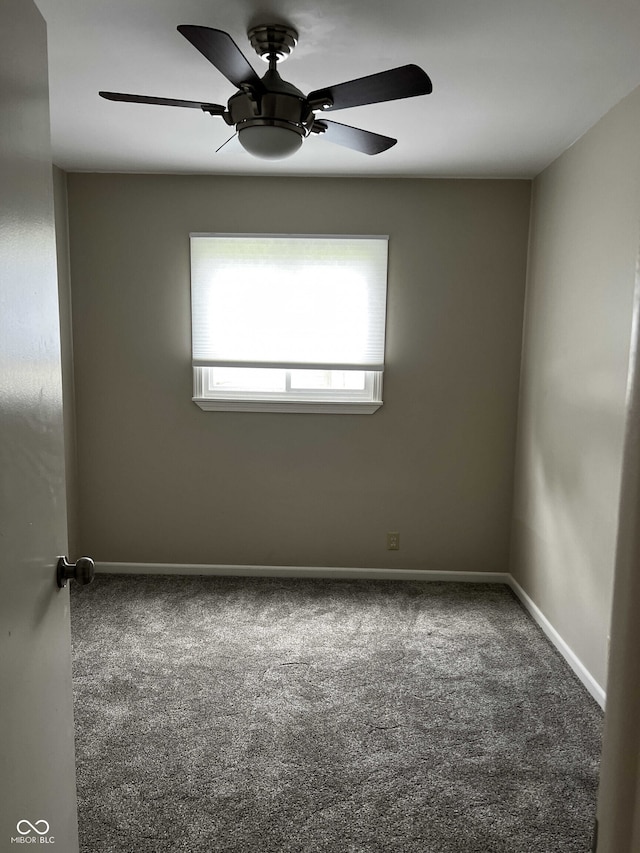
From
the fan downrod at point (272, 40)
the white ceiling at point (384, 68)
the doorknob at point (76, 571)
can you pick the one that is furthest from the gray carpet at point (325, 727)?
the fan downrod at point (272, 40)

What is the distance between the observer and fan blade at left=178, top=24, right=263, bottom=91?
4.89 ft

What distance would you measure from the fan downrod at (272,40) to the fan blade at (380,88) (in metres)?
0.26

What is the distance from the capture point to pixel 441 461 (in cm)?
381

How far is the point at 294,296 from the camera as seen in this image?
3637mm

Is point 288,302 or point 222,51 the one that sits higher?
point 222,51

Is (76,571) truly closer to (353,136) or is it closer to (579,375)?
(353,136)

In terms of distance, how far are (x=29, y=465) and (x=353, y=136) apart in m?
1.76

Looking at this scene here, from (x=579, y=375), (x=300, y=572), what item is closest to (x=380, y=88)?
(x=579, y=375)

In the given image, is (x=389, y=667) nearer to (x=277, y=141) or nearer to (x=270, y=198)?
(x=277, y=141)

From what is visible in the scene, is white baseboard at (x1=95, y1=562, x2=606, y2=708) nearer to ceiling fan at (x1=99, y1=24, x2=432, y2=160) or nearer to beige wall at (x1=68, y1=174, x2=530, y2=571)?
beige wall at (x1=68, y1=174, x2=530, y2=571)

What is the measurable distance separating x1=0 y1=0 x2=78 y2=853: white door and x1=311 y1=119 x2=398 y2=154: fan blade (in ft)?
3.84

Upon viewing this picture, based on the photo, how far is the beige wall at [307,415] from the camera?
11.9 ft

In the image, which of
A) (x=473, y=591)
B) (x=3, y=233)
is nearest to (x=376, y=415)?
(x=473, y=591)

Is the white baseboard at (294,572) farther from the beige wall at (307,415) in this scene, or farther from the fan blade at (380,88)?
the fan blade at (380,88)
